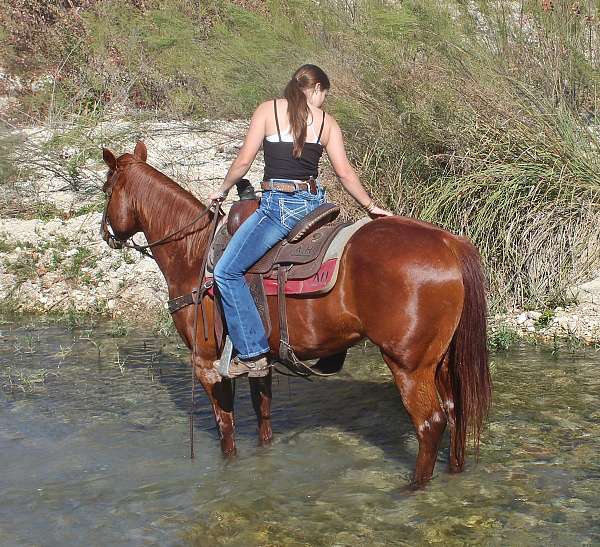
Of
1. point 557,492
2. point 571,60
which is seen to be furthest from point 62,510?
point 571,60

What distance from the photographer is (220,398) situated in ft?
19.8

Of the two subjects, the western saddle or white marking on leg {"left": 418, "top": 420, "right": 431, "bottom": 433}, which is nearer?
white marking on leg {"left": 418, "top": 420, "right": 431, "bottom": 433}

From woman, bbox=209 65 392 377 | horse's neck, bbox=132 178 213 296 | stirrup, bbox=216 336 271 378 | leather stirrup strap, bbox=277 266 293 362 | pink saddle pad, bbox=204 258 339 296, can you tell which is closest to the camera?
pink saddle pad, bbox=204 258 339 296

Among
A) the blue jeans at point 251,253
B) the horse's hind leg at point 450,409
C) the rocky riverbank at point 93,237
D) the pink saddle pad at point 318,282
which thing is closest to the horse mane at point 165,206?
the blue jeans at point 251,253

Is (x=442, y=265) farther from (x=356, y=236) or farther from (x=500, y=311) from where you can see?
(x=500, y=311)

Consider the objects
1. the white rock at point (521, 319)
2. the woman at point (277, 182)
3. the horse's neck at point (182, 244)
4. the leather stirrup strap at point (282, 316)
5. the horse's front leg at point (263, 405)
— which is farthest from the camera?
the white rock at point (521, 319)

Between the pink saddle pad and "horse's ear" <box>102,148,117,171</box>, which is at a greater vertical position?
"horse's ear" <box>102,148,117,171</box>

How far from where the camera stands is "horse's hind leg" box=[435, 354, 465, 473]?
546 centimetres

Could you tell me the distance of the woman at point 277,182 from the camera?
5.33 metres

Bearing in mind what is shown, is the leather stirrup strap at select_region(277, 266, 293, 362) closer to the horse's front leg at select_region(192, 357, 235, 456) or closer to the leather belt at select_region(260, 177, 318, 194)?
the leather belt at select_region(260, 177, 318, 194)

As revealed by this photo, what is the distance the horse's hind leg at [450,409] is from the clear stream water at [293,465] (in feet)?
0.34

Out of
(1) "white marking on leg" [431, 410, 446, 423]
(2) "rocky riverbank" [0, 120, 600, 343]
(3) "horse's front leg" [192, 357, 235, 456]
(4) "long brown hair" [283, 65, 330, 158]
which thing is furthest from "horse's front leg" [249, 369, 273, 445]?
(2) "rocky riverbank" [0, 120, 600, 343]

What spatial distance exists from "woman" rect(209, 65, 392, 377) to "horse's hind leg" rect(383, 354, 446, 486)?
1.02 meters

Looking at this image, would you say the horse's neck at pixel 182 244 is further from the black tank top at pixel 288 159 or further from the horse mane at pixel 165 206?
the black tank top at pixel 288 159
